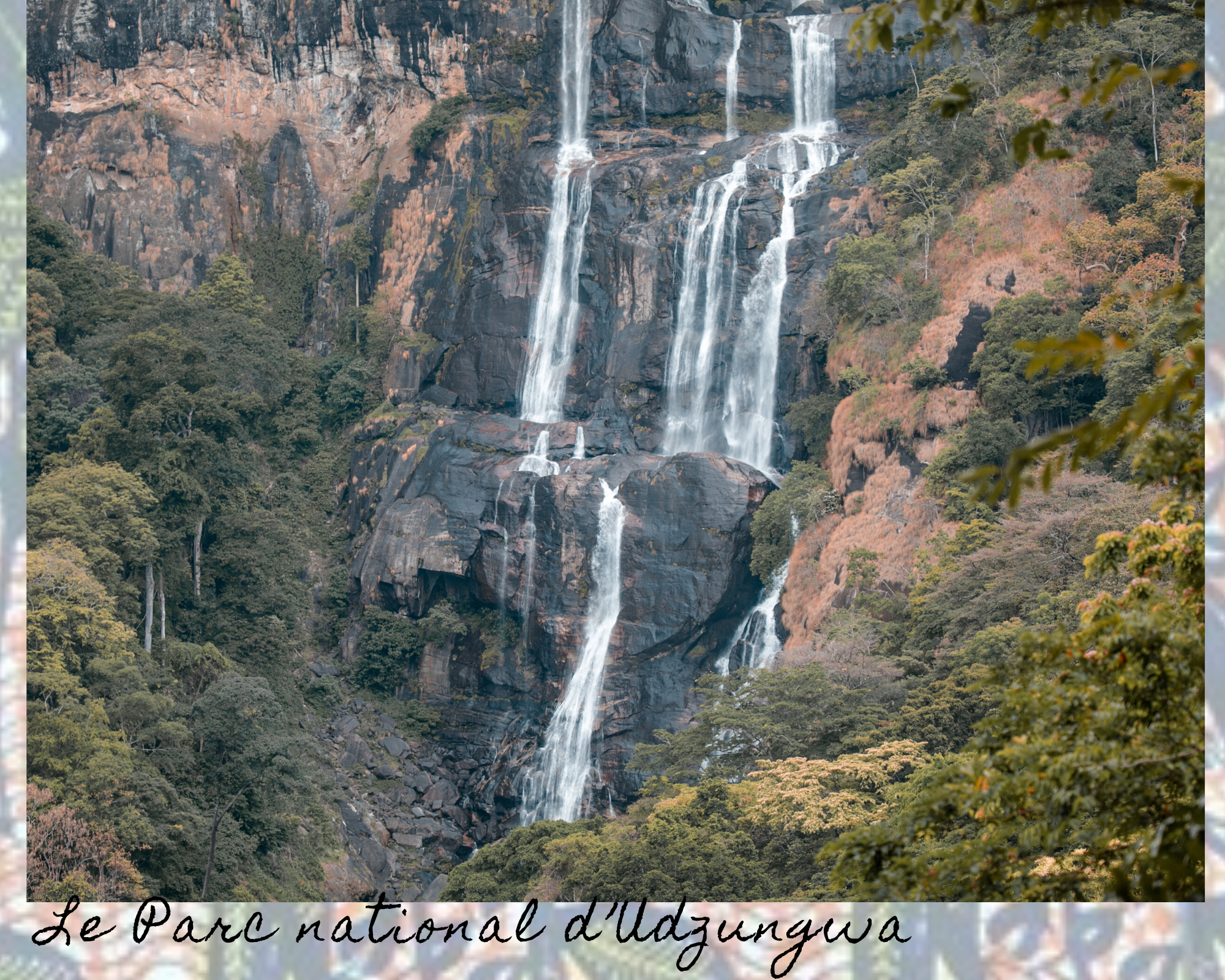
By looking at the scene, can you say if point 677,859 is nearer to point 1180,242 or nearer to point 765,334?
point 1180,242

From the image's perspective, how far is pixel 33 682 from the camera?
1839 centimetres

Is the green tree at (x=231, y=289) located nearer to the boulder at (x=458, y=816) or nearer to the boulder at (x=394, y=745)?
the boulder at (x=394, y=745)

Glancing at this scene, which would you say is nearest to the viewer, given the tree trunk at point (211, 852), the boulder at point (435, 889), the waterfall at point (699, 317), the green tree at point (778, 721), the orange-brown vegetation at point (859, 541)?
the green tree at point (778, 721)

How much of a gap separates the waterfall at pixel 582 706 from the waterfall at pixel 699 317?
3.10 metres

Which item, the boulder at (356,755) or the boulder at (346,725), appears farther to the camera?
the boulder at (346,725)

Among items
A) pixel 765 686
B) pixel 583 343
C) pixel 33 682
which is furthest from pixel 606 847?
pixel 583 343

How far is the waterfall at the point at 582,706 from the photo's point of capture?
2639 centimetres

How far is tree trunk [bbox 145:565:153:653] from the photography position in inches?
959

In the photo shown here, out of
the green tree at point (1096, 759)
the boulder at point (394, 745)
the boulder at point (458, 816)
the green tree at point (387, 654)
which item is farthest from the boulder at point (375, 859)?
the green tree at point (1096, 759)

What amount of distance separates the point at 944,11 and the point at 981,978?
6.16 m

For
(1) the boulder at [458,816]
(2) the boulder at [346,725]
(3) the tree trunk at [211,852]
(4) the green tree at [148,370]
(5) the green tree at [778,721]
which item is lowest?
(1) the boulder at [458,816]

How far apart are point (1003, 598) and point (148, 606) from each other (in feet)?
53.5

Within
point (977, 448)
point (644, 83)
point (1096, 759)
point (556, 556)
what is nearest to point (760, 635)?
point (556, 556)

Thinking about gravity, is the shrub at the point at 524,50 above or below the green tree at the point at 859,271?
above
